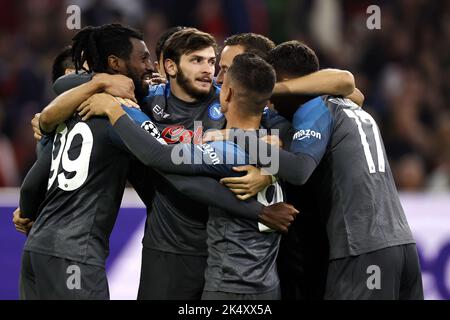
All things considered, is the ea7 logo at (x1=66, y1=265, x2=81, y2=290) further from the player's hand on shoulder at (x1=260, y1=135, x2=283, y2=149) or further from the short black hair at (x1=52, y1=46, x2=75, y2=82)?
the short black hair at (x1=52, y1=46, x2=75, y2=82)

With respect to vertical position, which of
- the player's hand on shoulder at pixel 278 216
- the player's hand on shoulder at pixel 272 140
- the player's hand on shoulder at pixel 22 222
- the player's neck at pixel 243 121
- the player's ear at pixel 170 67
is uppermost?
the player's ear at pixel 170 67

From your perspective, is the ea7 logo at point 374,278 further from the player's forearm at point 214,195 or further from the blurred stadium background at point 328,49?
the blurred stadium background at point 328,49

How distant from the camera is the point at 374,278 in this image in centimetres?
411

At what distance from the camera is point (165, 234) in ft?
14.6

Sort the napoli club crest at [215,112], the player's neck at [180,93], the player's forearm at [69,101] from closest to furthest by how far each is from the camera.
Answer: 1. the player's forearm at [69,101]
2. the napoli club crest at [215,112]
3. the player's neck at [180,93]

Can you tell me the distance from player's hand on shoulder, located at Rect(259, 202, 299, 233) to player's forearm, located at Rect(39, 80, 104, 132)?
103cm

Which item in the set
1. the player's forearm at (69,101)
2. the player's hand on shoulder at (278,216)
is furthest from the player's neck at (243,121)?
the player's forearm at (69,101)

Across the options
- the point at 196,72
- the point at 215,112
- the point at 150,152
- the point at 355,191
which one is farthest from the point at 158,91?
the point at 355,191

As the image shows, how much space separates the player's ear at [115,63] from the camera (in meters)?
4.43

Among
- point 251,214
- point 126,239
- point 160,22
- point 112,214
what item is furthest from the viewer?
point 160,22

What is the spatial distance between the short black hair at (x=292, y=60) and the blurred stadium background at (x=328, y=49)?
13.9 feet

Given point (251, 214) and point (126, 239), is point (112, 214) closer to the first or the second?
point (251, 214)

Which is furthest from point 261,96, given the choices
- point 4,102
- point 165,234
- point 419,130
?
point 4,102
